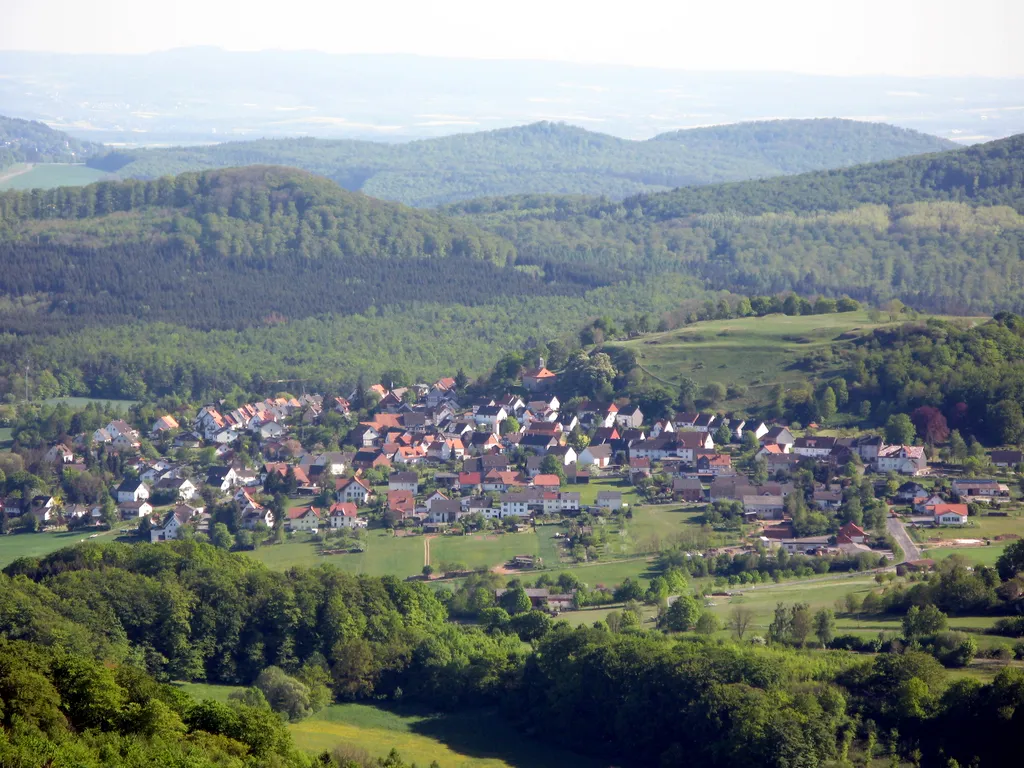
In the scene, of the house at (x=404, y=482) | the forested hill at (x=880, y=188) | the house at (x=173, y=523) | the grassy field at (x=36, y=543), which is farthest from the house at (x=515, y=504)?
the forested hill at (x=880, y=188)

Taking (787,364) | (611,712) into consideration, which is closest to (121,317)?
(787,364)

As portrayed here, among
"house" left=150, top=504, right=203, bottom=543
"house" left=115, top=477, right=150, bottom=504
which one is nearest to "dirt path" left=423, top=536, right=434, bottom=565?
"house" left=150, top=504, right=203, bottom=543

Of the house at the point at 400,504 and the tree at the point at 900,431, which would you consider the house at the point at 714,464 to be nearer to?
the tree at the point at 900,431

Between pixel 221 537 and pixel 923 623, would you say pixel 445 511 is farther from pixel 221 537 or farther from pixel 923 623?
pixel 923 623

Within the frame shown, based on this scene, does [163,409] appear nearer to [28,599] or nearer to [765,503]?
[765,503]

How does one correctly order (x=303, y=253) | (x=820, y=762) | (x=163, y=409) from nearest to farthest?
(x=820, y=762) < (x=163, y=409) < (x=303, y=253)

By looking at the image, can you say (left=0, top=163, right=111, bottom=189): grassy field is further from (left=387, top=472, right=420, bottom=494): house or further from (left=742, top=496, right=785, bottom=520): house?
(left=742, top=496, right=785, bottom=520): house
